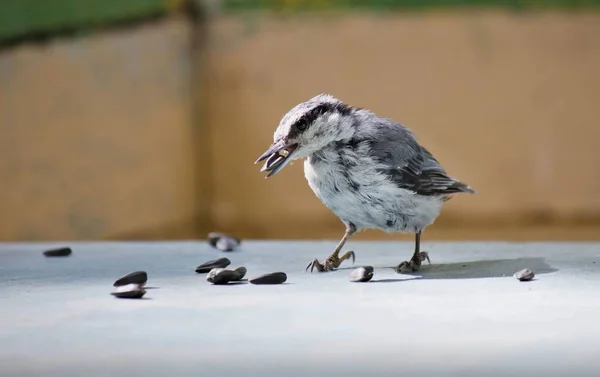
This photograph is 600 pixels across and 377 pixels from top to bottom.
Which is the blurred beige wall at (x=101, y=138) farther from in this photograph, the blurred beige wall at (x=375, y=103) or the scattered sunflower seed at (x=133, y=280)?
the scattered sunflower seed at (x=133, y=280)

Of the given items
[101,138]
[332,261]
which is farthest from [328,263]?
[101,138]

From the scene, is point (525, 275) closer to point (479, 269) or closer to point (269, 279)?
point (479, 269)

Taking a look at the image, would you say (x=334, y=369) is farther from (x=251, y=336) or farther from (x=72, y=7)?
(x=72, y=7)

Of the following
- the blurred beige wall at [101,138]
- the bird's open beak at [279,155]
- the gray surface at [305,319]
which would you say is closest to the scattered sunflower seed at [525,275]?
the gray surface at [305,319]

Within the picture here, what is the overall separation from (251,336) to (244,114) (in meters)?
3.72

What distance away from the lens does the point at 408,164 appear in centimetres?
221

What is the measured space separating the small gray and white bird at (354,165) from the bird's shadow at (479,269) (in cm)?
5

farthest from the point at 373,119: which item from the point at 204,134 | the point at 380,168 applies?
the point at 204,134

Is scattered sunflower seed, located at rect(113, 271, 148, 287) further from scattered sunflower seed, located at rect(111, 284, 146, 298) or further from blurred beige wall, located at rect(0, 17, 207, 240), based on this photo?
blurred beige wall, located at rect(0, 17, 207, 240)

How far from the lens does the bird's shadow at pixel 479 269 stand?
2.08 m

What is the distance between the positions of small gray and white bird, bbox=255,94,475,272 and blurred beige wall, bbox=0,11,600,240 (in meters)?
2.65

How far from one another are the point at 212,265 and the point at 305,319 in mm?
611

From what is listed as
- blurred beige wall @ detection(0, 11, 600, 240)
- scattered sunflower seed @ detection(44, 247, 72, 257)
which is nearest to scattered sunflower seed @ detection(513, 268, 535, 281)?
scattered sunflower seed @ detection(44, 247, 72, 257)

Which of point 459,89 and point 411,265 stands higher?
point 459,89
